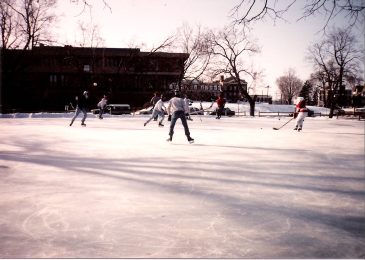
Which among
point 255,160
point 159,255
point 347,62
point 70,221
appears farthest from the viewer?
point 347,62

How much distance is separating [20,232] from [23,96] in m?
51.2

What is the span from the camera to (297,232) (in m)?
3.37

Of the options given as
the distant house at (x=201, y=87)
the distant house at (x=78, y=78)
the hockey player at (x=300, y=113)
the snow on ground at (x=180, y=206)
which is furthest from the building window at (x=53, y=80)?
the snow on ground at (x=180, y=206)

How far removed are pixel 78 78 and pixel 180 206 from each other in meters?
51.5

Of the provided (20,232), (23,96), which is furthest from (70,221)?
(23,96)

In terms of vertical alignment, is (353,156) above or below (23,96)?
below

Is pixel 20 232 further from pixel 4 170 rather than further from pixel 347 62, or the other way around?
pixel 347 62

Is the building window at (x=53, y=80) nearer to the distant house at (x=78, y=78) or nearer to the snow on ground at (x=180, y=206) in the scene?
the distant house at (x=78, y=78)

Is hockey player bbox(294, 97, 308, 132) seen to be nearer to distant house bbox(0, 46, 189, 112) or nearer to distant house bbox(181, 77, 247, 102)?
distant house bbox(181, 77, 247, 102)

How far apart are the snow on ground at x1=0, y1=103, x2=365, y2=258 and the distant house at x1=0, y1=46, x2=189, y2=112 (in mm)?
38952

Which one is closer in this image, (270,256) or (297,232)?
(270,256)

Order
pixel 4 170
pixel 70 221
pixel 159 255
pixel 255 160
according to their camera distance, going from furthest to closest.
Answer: pixel 255 160 < pixel 4 170 < pixel 70 221 < pixel 159 255

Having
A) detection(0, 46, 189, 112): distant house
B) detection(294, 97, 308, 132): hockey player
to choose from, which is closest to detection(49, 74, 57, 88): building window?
detection(0, 46, 189, 112): distant house

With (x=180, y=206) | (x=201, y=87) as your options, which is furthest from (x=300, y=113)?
(x=201, y=87)
